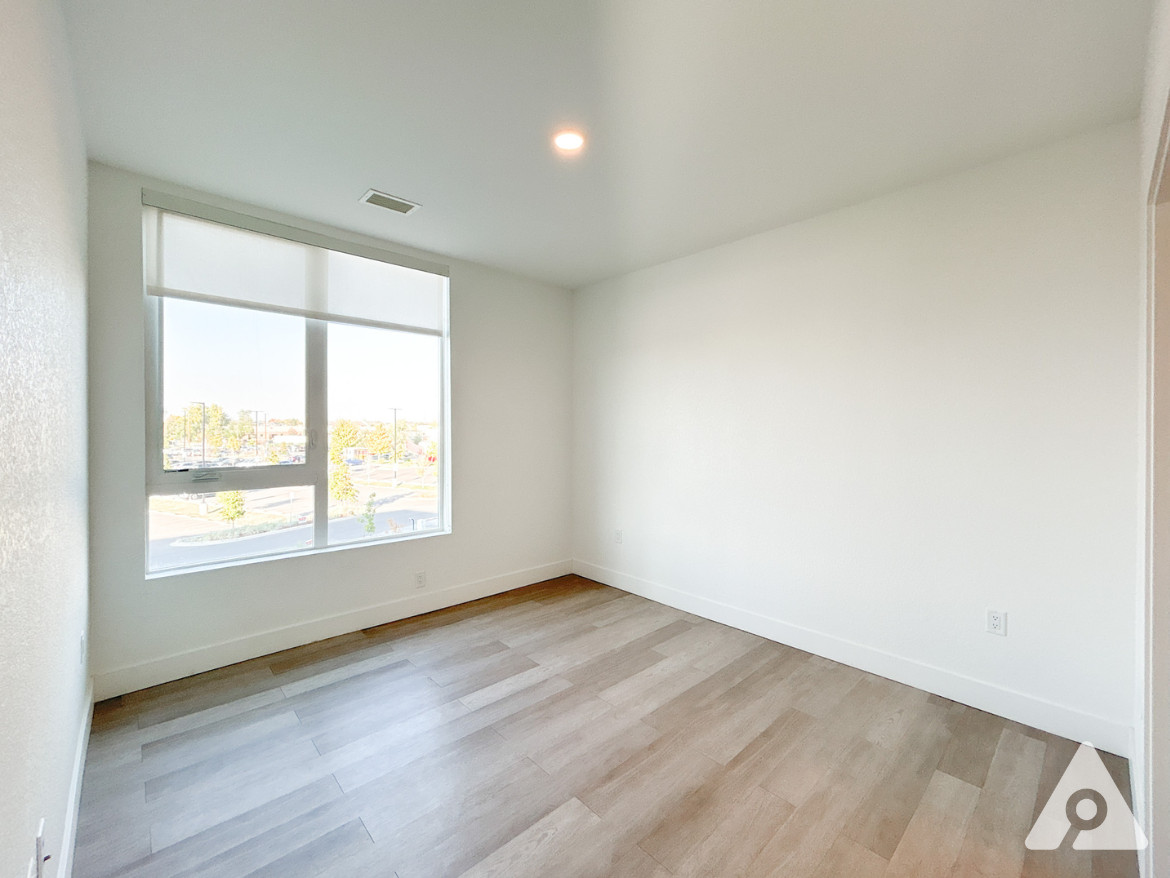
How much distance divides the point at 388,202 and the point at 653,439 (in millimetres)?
2435

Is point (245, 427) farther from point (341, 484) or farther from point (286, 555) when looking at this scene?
point (286, 555)

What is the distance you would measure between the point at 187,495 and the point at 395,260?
1947 millimetres

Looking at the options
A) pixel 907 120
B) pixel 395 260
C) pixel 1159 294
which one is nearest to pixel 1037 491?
pixel 1159 294

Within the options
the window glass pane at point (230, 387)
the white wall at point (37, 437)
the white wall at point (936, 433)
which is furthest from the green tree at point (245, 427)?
the white wall at point (936, 433)

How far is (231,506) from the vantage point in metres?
2.89

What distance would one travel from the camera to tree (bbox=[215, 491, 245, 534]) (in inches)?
113

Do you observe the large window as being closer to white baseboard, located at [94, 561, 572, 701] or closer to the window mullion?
the window mullion

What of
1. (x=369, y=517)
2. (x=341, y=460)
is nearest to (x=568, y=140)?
(x=341, y=460)

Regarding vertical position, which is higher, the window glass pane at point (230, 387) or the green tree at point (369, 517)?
the window glass pane at point (230, 387)

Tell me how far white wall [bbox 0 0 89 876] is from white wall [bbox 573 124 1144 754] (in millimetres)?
3228

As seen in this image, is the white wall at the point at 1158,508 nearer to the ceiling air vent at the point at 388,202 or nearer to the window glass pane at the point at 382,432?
the ceiling air vent at the point at 388,202

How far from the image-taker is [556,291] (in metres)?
4.48

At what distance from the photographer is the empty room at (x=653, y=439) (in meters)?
1.56

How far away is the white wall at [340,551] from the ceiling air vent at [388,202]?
0.59 meters
